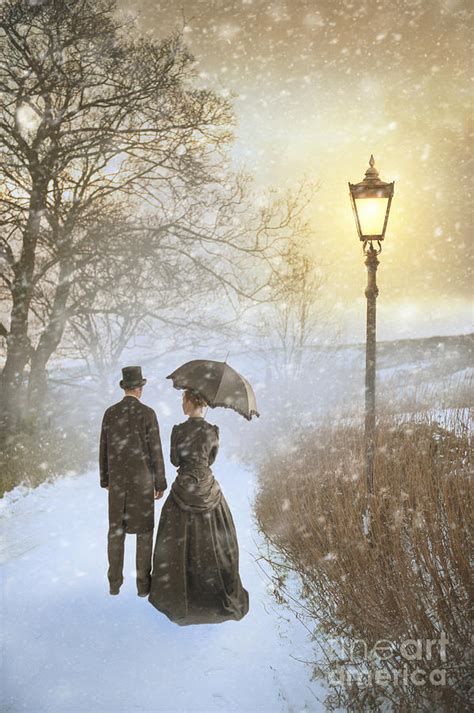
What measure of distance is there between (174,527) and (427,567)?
2.34 meters

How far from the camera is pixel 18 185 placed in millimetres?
10664

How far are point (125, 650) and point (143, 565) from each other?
85cm

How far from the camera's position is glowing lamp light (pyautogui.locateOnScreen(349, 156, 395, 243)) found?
212 inches

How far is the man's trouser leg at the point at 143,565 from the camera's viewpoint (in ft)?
15.7

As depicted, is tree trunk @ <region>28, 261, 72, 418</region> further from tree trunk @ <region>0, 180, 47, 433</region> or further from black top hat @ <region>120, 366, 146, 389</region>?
black top hat @ <region>120, 366, 146, 389</region>

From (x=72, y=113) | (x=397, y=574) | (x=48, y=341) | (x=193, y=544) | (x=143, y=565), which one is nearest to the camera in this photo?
(x=397, y=574)

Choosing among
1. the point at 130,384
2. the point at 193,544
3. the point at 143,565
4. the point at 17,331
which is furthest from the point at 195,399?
the point at 17,331

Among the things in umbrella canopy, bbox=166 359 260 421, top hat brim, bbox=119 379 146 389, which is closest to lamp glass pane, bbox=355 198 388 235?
umbrella canopy, bbox=166 359 260 421

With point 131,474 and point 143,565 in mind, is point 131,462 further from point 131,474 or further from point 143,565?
point 143,565

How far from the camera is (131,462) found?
4.86 meters

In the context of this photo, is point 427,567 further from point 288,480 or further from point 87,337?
point 87,337

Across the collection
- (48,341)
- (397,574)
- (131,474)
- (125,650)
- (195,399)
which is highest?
(48,341)

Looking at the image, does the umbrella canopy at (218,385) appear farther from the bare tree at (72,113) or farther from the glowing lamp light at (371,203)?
the bare tree at (72,113)

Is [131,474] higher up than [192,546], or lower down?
higher up
